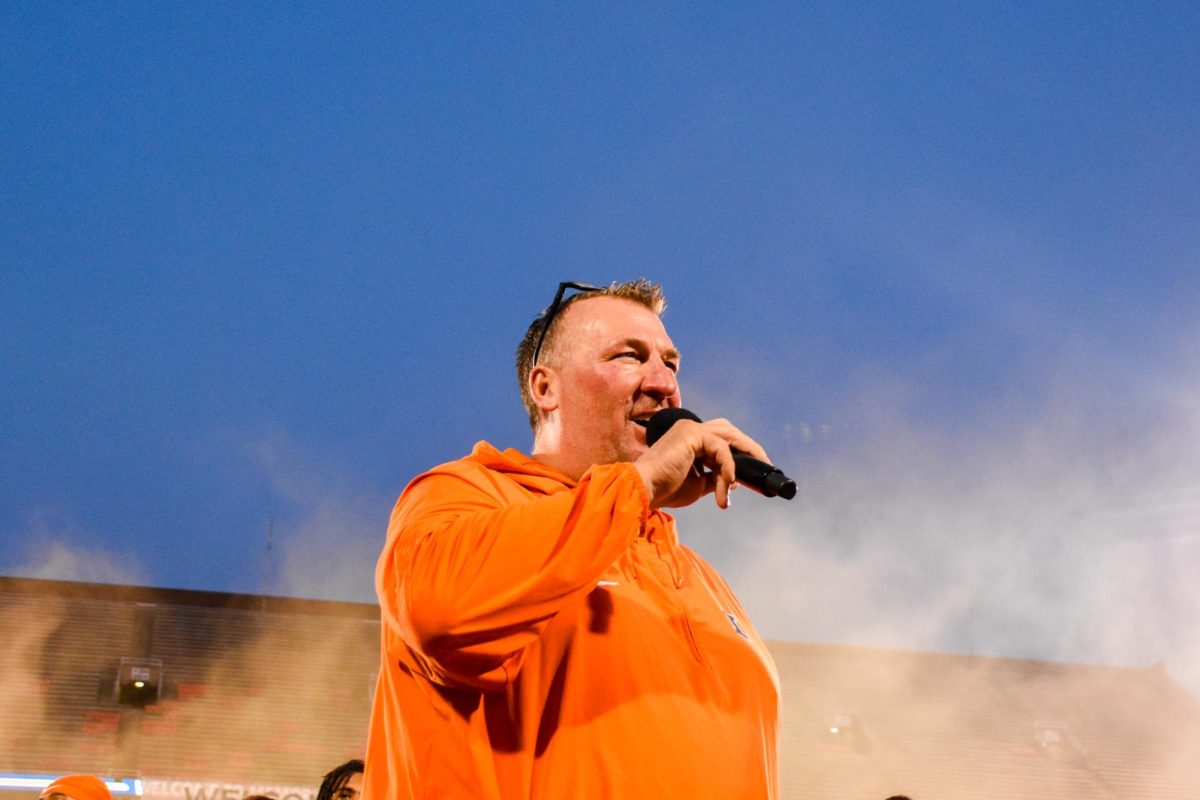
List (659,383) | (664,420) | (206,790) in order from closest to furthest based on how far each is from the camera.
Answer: (664,420)
(659,383)
(206,790)

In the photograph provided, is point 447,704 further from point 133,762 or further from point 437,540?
point 133,762

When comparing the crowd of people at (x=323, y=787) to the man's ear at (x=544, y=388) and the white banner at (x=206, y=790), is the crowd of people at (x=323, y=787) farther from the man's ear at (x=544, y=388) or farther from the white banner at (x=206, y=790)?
the white banner at (x=206, y=790)

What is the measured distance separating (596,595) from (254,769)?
13053 millimetres

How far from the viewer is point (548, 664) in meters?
2.20

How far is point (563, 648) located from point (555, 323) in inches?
44.0

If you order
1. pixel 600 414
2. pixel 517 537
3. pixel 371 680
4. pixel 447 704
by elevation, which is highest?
pixel 371 680

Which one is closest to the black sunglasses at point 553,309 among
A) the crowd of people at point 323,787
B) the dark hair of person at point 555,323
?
the dark hair of person at point 555,323

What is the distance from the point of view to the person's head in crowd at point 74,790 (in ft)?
20.7

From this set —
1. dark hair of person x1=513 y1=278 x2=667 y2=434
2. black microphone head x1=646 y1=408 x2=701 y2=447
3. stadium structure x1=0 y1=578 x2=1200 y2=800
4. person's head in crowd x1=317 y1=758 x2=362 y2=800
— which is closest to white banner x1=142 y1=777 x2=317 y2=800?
stadium structure x1=0 y1=578 x2=1200 y2=800

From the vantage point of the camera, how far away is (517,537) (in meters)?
1.95

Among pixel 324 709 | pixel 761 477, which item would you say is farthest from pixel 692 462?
pixel 324 709

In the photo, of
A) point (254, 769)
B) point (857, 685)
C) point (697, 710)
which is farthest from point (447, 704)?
point (857, 685)

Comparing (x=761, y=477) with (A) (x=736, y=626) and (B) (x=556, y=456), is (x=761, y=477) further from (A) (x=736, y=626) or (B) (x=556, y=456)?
(B) (x=556, y=456)

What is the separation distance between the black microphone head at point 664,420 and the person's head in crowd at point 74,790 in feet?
17.1
